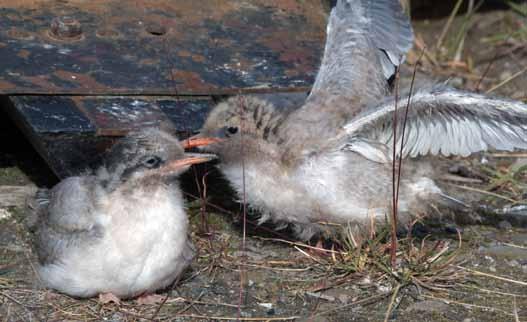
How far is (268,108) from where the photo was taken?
16.5 ft

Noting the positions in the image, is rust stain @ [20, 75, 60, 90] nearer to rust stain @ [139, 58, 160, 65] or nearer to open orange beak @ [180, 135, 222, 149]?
rust stain @ [139, 58, 160, 65]

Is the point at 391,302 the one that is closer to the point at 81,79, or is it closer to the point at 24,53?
the point at 81,79

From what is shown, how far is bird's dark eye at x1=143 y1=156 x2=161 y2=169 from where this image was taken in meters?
4.38

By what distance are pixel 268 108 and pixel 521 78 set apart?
2.89 meters

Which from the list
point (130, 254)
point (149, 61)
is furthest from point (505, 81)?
point (130, 254)

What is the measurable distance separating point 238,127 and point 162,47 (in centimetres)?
73

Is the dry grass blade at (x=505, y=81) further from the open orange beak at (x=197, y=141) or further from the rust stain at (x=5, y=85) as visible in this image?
the rust stain at (x=5, y=85)

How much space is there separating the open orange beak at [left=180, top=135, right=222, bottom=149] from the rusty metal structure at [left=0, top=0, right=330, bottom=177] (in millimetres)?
84

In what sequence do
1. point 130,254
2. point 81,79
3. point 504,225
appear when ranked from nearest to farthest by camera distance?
1. point 130,254
2. point 81,79
3. point 504,225

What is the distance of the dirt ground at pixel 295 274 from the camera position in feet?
14.7

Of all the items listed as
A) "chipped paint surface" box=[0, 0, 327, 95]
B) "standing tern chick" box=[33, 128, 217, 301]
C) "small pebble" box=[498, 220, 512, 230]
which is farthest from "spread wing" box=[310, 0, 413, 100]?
"standing tern chick" box=[33, 128, 217, 301]

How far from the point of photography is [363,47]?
561 cm

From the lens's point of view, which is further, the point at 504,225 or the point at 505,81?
the point at 505,81

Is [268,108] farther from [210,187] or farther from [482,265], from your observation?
[482,265]
